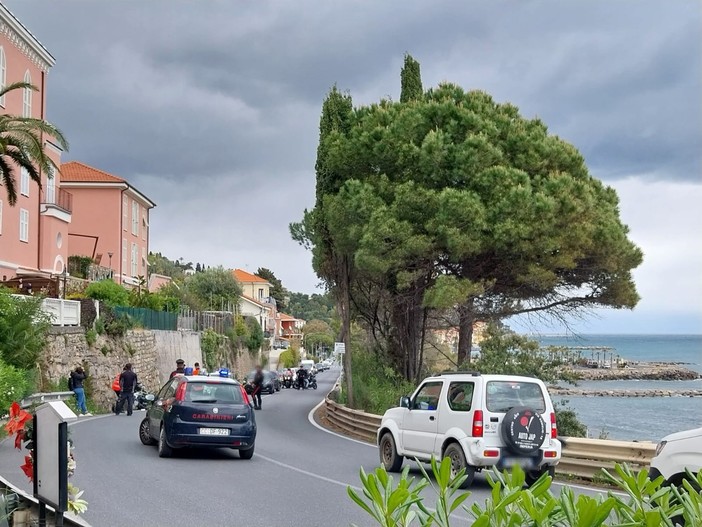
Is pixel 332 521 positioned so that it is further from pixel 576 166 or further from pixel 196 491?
pixel 576 166

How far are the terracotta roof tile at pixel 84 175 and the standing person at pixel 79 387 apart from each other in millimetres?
33386

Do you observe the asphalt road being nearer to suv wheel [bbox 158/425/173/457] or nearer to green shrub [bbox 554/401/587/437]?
suv wheel [bbox 158/425/173/457]

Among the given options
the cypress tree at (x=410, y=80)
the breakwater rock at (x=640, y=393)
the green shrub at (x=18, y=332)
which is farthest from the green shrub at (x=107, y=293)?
the breakwater rock at (x=640, y=393)

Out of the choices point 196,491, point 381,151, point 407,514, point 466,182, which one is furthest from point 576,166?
point 407,514

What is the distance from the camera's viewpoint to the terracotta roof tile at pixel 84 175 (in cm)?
6116

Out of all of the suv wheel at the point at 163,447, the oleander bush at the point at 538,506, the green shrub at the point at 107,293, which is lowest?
the suv wheel at the point at 163,447

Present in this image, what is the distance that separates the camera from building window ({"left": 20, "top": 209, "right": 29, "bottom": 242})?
39312mm

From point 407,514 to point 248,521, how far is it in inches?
296

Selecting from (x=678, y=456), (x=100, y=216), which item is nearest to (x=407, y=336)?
(x=678, y=456)

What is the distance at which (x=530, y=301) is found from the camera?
30062 millimetres

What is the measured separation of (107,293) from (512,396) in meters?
28.4

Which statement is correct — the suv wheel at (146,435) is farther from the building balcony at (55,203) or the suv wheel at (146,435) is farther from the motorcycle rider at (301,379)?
the motorcycle rider at (301,379)

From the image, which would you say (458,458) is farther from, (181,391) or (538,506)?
(538,506)

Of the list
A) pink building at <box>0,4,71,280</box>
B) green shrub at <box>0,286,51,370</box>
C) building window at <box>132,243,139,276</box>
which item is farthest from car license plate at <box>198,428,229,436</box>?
building window at <box>132,243,139,276</box>
